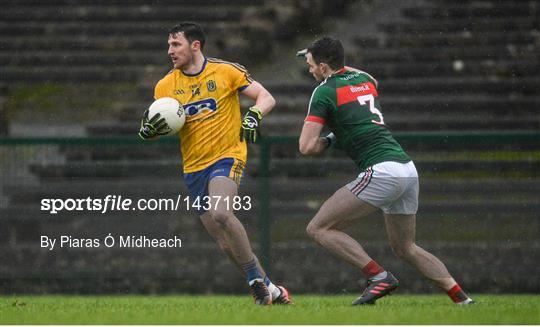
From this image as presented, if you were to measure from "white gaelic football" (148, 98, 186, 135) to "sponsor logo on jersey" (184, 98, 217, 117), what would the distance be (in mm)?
136

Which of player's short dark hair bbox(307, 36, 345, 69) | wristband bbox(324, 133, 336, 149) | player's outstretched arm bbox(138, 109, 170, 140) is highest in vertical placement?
player's short dark hair bbox(307, 36, 345, 69)

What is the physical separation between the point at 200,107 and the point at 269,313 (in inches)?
71.3

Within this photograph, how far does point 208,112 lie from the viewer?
890cm

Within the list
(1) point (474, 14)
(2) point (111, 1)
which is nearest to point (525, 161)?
(1) point (474, 14)

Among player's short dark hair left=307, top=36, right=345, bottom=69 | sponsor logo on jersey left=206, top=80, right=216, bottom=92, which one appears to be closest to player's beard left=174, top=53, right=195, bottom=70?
sponsor logo on jersey left=206, top=80, right=216, bottom=92

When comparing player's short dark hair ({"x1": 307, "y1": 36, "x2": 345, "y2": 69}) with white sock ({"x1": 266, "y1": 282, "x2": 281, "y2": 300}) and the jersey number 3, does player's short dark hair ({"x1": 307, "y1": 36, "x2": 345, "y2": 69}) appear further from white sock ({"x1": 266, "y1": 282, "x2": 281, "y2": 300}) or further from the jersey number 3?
white sock ({"x1": 266, "y1": 282, "x2": 281, "y2": 300})

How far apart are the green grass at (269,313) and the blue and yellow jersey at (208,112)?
1090mm

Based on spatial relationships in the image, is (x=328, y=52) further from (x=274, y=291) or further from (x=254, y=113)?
(x=274, y=291)

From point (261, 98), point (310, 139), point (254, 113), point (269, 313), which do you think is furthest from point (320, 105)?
point (269, 313)

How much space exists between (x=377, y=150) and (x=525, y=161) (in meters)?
3.40

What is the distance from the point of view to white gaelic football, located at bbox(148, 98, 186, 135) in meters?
8.64

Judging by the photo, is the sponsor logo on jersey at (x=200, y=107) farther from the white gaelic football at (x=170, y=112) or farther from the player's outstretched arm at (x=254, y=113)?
the player's outstretched arm at (x=254, y=113)

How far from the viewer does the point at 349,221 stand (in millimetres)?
8406

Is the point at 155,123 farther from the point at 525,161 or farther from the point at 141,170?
the point at 525,161
